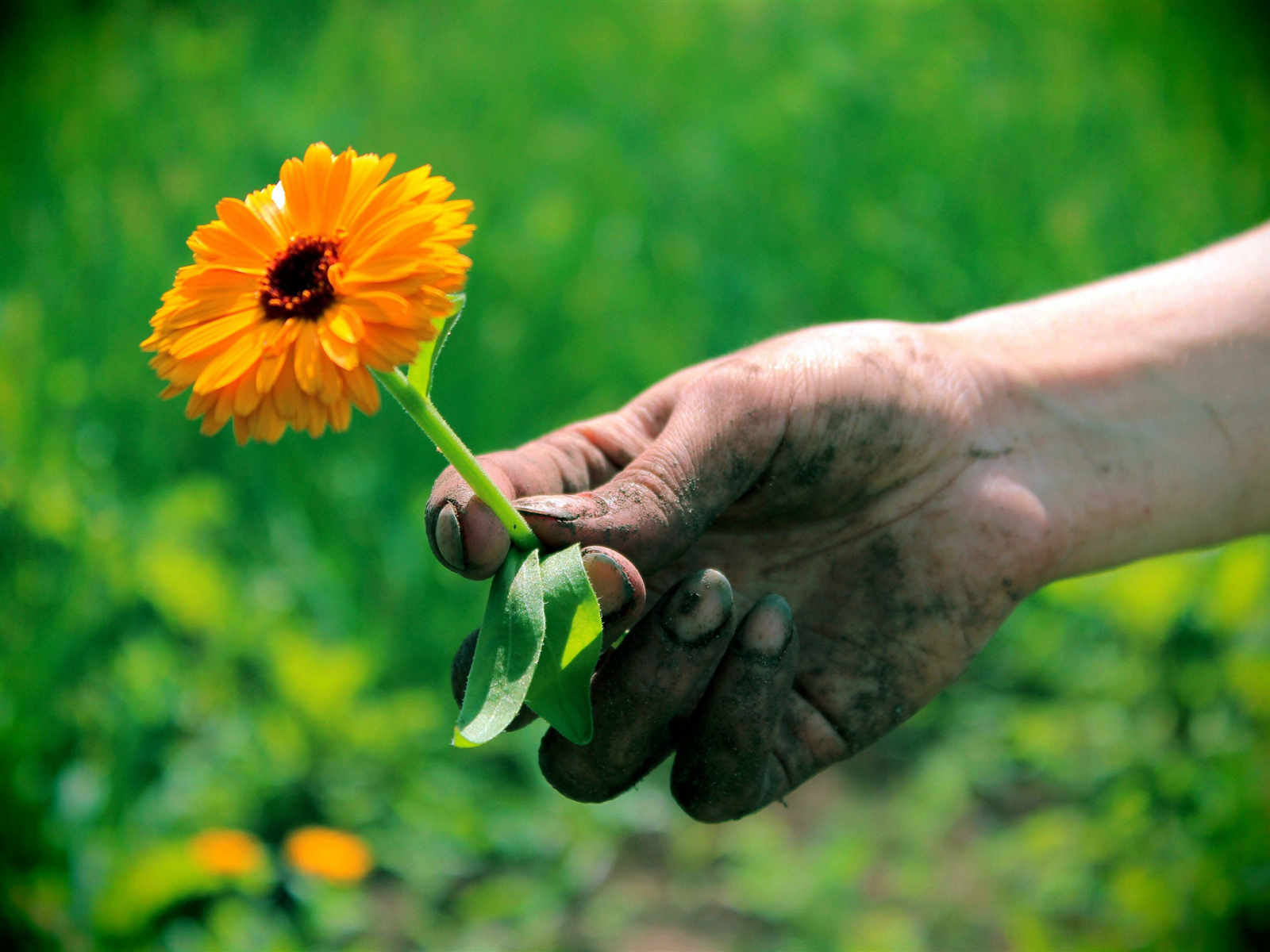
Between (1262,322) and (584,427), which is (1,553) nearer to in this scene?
(584,427)

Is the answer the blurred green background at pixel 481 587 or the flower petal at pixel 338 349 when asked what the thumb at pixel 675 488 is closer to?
the flower petal at pixel 338 349

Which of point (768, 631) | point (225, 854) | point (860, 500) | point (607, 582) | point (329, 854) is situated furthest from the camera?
point (329, 854)

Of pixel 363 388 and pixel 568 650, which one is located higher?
pixel 363 388

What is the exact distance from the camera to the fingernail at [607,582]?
1.16 m

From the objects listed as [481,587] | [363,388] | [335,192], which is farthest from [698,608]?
[481,587]

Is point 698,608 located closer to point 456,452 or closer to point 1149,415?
point 456,452

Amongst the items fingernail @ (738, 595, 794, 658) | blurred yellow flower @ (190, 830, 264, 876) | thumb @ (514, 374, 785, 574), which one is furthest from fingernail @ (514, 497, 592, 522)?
blurred yellow flower @ (190, 830, 264, 876)

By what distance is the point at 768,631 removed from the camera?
50.7 inches

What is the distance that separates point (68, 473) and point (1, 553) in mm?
265

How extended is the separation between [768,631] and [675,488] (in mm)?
210

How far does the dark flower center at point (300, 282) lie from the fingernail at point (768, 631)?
63 cm

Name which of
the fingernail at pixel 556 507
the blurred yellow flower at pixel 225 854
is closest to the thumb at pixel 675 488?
the fingernail at pixel 556 507

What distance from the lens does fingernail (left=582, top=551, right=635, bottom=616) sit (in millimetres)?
1159

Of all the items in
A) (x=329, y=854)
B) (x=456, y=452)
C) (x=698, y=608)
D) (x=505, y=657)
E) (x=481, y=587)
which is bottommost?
(x=329, y=854)
